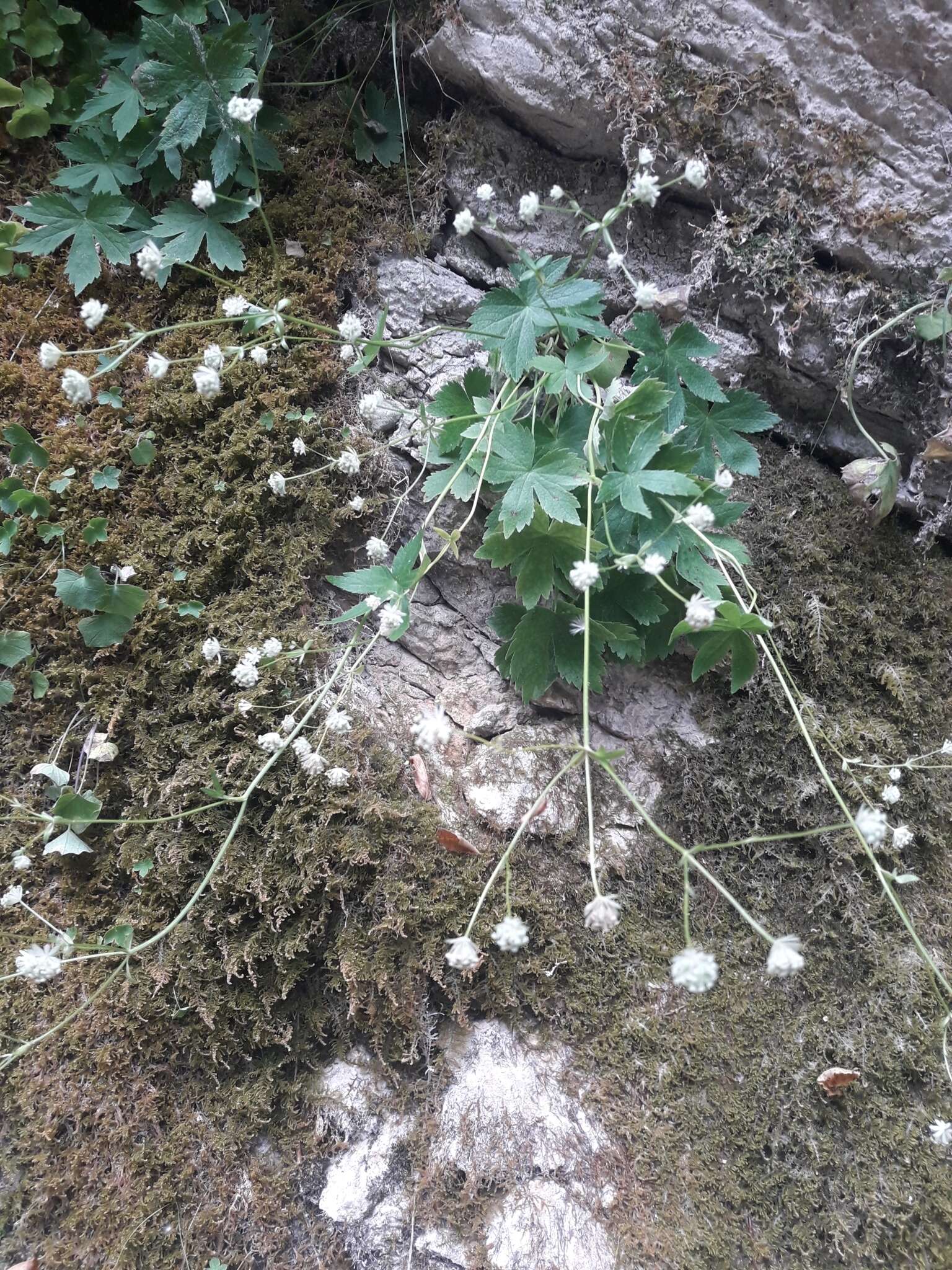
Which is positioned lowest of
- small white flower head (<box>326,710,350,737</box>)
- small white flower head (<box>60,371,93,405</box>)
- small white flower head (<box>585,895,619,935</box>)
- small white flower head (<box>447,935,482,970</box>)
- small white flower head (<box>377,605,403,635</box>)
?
small white flower head (<box>326,710,350,737</box>)

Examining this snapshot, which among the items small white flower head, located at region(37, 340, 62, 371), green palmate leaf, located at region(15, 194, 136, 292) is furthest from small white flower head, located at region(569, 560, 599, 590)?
green palmate leaf, located at region(15, 194, 136, 292)

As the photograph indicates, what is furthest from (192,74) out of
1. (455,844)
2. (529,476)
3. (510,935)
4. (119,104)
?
(510,935)

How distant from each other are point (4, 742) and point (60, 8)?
6.23ft

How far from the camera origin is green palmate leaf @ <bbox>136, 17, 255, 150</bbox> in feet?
5.43

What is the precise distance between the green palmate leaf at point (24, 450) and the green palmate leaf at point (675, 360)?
148 cm

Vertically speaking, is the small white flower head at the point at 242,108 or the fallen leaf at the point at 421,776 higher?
the small white flower head at the point at 242,108

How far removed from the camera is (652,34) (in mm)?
1783

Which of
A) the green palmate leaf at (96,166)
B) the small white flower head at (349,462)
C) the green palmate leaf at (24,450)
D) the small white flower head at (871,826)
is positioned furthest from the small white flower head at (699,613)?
the green palmate leaf at (96,166)

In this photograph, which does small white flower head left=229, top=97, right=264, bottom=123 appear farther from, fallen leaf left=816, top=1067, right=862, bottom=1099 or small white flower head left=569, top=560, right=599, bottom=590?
fallen leaf left=816, top=1067, right=862, bottom=1099

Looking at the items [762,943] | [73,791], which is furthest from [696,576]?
[73,791]

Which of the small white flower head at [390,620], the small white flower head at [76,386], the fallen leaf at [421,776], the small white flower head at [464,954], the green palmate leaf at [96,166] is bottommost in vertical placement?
the fallen leaf at [421,776]

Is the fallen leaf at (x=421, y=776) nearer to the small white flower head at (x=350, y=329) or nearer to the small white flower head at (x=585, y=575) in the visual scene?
the small white flower head at (x=585, y=575)

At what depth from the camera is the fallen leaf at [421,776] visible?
5.49 ft

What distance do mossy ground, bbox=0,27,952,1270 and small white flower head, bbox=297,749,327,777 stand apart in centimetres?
9
